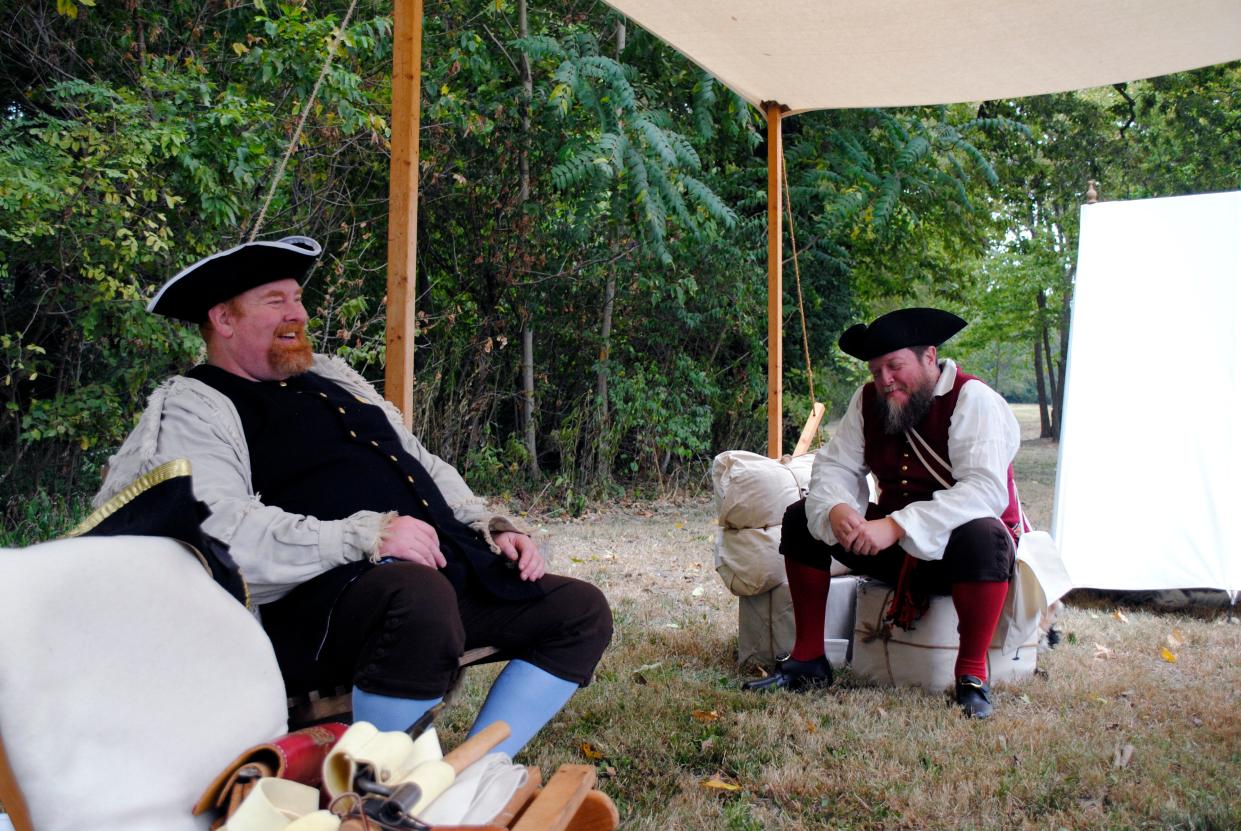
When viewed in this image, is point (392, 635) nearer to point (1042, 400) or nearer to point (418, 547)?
point (418, 547)

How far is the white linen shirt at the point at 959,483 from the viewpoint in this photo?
10.2 feet

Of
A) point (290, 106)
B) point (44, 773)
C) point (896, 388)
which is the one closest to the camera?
point (44, 773)

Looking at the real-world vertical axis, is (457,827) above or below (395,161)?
below

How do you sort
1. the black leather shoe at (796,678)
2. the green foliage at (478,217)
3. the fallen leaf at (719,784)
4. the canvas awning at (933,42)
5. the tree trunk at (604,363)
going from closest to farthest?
1. the fallen leaf at (719,784)
2. the black leather shoe at (796,678)
3. the canvas awning at (933,42)
4. the green foliage at (478,217)
5. the tree trunk at (604,363)

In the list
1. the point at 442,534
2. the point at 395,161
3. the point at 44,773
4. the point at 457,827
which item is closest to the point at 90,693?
the point at 44,773

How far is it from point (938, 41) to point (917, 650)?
243cm

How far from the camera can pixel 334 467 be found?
2.33m

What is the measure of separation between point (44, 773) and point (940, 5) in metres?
3.76

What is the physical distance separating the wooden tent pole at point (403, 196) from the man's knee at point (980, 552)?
1.70 meters

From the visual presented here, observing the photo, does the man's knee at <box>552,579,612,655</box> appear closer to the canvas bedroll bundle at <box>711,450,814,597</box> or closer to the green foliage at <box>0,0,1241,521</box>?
the canvas bedroll bundle at <box>711,450,814,597</box>

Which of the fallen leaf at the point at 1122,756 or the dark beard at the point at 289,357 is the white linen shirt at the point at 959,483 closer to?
the fallen leaf at the point at 1122,756

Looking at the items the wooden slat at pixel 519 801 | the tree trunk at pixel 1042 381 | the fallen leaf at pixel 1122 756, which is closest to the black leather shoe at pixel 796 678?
the fallen leaf at pixel 1122 756

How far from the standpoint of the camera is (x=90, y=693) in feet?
4.03

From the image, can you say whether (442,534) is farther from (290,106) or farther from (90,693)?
(290,106)
